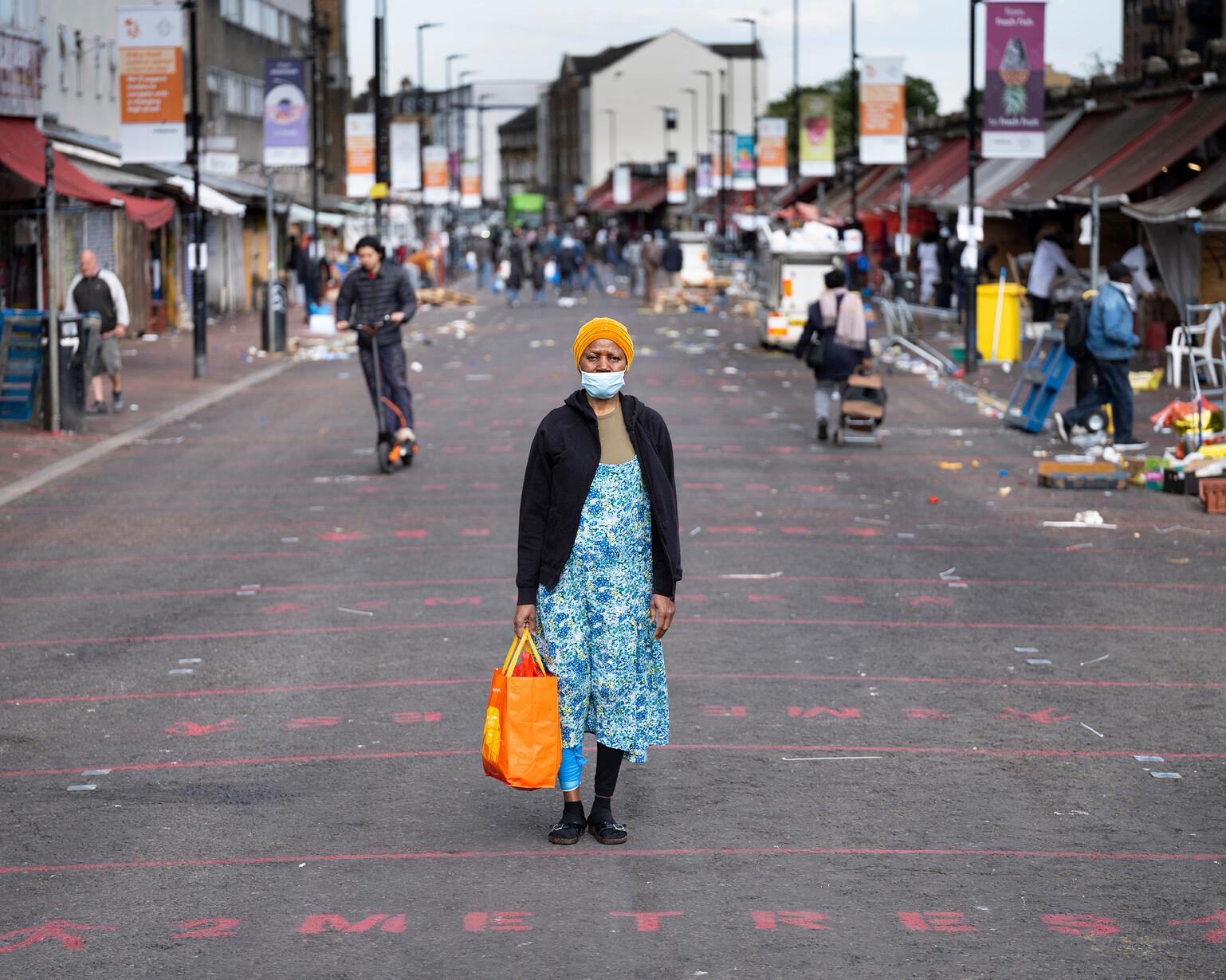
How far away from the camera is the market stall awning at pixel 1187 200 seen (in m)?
24.6

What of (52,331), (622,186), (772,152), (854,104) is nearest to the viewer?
(52,331)

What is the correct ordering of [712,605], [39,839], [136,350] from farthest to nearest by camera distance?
1. [136,350]
2. [712,605]
3. [39,839]

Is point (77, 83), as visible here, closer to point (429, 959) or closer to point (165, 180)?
point (165, 180)

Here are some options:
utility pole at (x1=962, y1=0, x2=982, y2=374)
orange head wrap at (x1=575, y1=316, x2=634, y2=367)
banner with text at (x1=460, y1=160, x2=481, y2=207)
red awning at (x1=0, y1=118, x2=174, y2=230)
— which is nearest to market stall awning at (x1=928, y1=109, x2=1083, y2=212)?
utility pole at (x1=962, y1=0, x2=982, y2=374)

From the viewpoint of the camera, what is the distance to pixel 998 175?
37531 millimetres

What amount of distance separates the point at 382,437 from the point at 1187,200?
13343 mm

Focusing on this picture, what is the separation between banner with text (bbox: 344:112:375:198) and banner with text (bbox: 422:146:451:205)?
63.3 ft

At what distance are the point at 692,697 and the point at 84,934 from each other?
3.61 metres

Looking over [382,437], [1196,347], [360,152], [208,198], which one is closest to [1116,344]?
[1196,347]

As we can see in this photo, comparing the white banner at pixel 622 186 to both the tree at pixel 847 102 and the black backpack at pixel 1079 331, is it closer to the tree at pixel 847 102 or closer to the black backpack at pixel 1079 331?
the tree at pixel 847 102

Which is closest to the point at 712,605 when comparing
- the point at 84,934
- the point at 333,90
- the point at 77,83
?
the point at 84,934

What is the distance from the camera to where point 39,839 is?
A: 6.45 metres

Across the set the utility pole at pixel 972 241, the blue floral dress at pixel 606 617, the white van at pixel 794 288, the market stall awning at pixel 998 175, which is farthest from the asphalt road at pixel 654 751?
the market stall awning at pixel 998 175

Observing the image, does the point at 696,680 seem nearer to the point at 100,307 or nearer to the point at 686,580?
the point at 686,580
